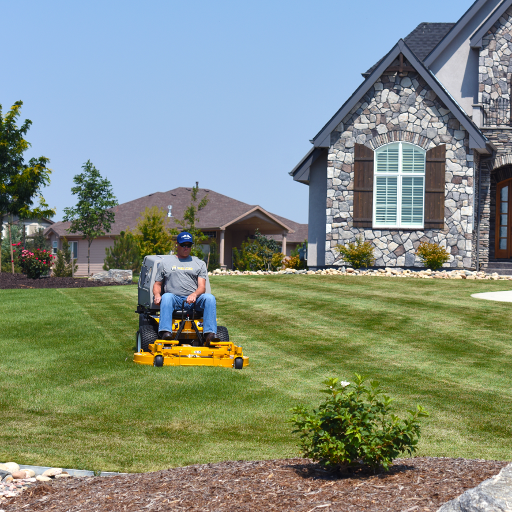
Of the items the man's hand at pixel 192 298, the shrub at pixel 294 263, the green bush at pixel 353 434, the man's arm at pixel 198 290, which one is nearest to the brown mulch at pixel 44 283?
the shrub at pixel 294 263

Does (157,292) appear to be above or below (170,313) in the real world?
above

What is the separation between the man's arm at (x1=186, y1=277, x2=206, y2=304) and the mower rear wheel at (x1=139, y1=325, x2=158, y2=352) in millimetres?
665

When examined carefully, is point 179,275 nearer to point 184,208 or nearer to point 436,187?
point 436,187

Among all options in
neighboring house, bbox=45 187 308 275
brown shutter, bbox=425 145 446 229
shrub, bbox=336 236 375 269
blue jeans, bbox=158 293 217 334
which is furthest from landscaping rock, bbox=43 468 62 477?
neighboring house, bbox=45 187 308 275

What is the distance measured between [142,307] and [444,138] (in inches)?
521

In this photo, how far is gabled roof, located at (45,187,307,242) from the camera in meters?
35.5

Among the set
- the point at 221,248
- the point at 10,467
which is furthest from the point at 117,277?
the point at 10,467

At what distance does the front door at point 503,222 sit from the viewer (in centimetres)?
2188

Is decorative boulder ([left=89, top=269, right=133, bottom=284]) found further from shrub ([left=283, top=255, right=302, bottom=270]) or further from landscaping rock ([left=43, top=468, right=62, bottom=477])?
landscaping rock ([left=43, top=468, right=62, bottom=477])

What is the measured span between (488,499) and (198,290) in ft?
19.0

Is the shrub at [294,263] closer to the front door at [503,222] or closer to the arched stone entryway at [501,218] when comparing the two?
the arched stone entryway at [501,218]

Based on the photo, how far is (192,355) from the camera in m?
8.16

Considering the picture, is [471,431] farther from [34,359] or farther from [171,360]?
[34,359]

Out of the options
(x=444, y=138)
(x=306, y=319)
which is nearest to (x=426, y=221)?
(x=444, y=138)
